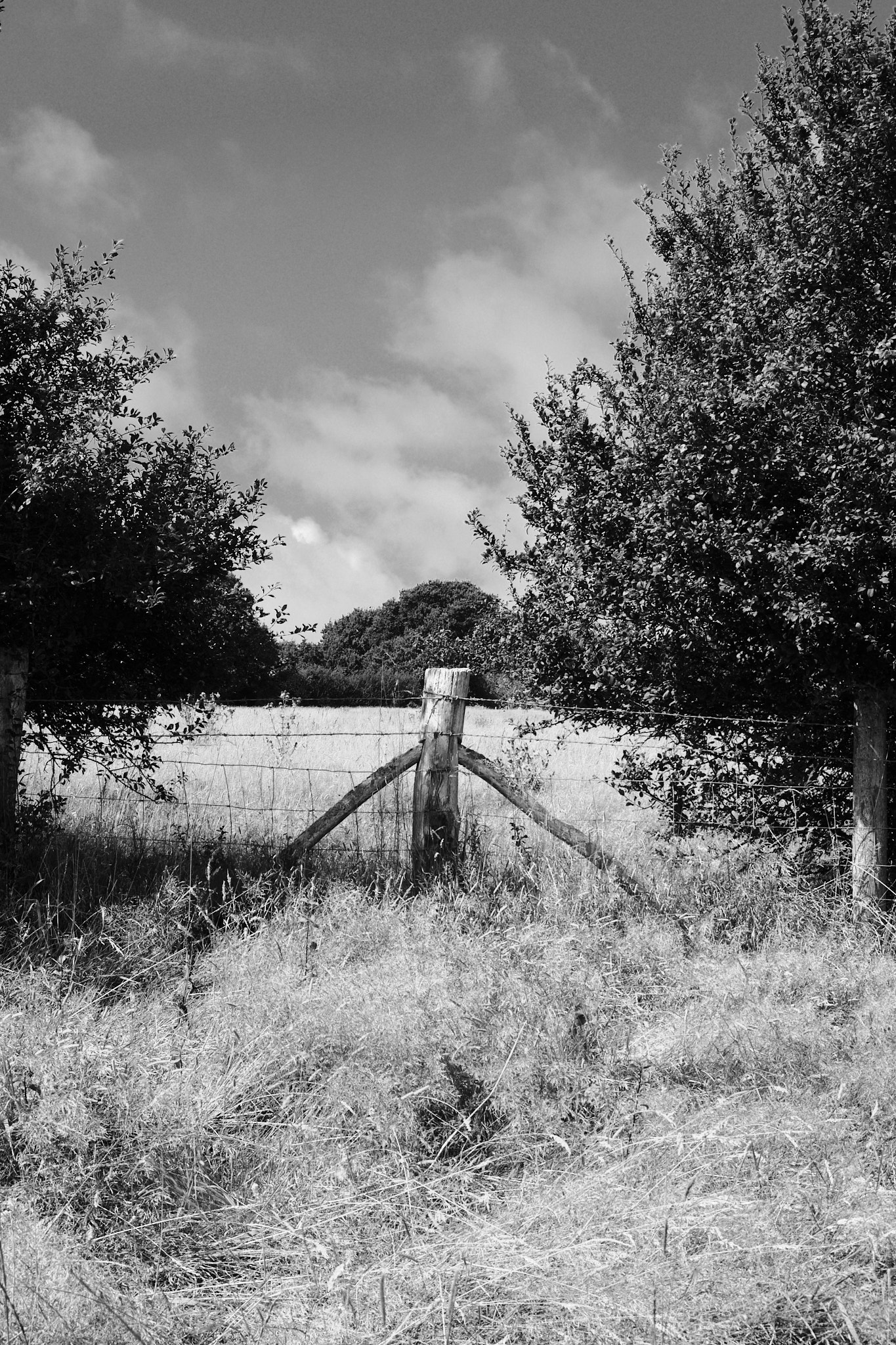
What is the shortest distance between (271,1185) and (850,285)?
20.6ft

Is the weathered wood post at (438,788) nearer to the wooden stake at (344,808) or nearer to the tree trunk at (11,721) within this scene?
the wooden stake at (344,808)

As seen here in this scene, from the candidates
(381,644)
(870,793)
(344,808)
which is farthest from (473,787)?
(381,644)

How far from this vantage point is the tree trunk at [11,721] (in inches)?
278

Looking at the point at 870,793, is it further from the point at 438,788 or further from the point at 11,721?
the point at 11,721

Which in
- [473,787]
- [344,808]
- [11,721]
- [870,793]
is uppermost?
[11,721]

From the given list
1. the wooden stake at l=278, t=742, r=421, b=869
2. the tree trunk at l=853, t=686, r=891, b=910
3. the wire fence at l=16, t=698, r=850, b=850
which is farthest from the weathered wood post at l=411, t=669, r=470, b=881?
the tree trunk at l=853, t=686, r=891, b=910

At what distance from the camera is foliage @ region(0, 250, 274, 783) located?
6.83 metres

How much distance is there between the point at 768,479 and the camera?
6.34 m

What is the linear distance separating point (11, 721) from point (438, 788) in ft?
10.4

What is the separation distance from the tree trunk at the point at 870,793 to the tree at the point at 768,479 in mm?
14

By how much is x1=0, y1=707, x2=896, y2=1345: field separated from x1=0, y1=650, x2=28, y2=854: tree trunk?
0.41m

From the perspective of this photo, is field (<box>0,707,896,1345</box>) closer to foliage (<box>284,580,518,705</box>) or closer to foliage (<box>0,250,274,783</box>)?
foliage (<box>0,250,274,783</box>)

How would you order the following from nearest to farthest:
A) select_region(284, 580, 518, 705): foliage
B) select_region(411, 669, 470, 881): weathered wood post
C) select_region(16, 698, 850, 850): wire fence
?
select_region(411, 669, 470, 881): weathered wood post, select_region(16, 698, 850, 850): wire fence, select_region(284, 580, 518, 705): foliage

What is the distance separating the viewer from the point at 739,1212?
10.2 feet
